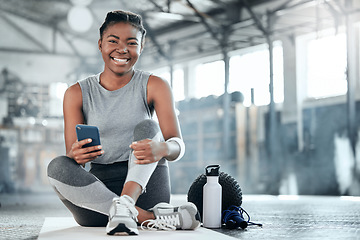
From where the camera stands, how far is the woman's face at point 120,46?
7.14ft

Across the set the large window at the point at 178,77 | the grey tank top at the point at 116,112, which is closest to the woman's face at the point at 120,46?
the grey tank top at the point at 116,112

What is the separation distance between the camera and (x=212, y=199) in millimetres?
2229

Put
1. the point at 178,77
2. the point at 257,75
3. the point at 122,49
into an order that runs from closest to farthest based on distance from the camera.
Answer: the point at 122,49 < the point at 257,75 < the point at 178,77

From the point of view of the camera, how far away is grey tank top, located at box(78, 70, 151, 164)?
7.14ft

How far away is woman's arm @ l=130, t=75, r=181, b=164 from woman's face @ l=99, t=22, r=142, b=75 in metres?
0.14

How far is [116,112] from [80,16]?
8.23 metres

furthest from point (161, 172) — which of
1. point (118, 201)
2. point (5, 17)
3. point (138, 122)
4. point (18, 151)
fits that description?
point (5, 17)

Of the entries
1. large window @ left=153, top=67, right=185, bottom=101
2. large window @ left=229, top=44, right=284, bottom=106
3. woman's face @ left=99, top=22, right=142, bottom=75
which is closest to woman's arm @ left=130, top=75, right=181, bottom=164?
woman's face @ left=99, top=22, right=142, bottom=75

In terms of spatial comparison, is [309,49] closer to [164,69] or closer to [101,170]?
[164,69]

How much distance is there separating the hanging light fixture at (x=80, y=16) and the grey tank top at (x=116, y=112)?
25.2 ft

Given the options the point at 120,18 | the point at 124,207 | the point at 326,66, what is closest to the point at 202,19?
the point at 326,66

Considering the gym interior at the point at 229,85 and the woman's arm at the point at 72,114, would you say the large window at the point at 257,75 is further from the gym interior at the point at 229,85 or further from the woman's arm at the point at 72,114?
the woman's arm at the point at 72,114

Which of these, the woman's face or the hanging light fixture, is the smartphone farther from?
the hanging light fixture

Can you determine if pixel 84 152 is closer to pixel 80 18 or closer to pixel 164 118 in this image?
pixel 164 118
